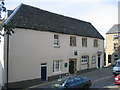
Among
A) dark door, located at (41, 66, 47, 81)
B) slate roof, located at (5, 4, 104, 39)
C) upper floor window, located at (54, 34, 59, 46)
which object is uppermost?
slate roof, located at (5, 4, 104, 39)

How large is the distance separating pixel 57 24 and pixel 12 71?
382 inches

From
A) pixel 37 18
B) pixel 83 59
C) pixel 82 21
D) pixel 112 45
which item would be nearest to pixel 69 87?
pixel 37 18

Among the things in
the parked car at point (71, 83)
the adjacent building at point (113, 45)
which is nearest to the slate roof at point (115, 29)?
the adjacent building at point (113, 45)

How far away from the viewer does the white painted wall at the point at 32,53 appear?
14.9 meters

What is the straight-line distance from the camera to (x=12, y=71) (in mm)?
14602

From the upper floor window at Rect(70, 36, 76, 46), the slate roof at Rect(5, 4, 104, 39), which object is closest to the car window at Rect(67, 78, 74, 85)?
the slate roof at Rect(5, 4, 104, 39)

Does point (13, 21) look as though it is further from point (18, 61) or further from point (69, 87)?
point (69, 87)

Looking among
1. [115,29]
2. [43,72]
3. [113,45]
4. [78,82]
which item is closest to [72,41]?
[43,72]

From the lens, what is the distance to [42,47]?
58.0 feet

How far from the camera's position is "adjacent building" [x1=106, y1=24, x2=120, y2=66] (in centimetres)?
3610

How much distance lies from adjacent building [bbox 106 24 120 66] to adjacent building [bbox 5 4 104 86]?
43.7 feet

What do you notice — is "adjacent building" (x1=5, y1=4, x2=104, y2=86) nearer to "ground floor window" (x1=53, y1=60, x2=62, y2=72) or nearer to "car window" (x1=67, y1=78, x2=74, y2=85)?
"ground floor window" (x1=53, y1=60, x2=62, y2=72)

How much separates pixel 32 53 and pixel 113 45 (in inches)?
1014

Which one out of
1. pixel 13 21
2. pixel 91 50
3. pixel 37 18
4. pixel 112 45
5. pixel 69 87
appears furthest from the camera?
pixel 112 45
